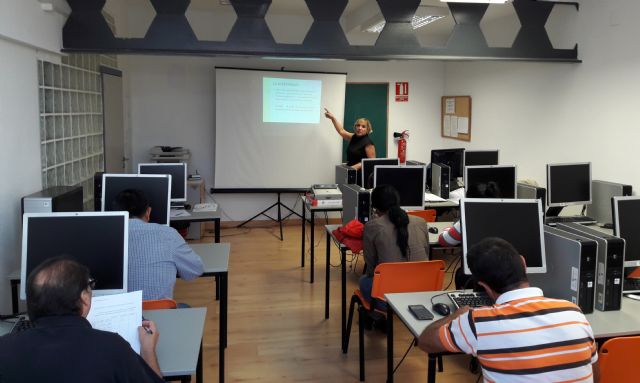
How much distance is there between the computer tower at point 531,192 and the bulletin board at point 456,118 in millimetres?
2565

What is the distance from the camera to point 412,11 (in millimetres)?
4805

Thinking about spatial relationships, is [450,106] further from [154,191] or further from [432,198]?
[154,191]

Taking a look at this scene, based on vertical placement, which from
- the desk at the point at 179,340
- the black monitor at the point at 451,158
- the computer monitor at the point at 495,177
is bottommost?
the desk at the point at 179,340

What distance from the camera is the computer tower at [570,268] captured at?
2357 mm

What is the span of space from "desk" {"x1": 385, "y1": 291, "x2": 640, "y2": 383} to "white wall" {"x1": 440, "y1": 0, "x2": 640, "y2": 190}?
2569 millimetres

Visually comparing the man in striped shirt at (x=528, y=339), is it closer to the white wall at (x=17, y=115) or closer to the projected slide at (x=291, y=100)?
the white wall at (x=17, y=115)

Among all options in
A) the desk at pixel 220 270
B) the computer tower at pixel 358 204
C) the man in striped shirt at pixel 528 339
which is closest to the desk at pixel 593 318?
the man in striped shirt at pixel 528 339

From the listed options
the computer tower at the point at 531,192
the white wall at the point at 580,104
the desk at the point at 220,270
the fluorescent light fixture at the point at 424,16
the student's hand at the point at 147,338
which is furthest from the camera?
the fluorescent light fixture at the point at 424,16

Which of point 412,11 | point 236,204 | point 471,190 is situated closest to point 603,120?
point 471,190

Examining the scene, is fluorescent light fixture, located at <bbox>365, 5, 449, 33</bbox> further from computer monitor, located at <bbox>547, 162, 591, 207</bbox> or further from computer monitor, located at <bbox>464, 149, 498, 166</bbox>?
computer monitor, located at <bbox>547, 162, 591, 207</bbox>

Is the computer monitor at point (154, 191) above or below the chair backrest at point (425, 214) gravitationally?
above

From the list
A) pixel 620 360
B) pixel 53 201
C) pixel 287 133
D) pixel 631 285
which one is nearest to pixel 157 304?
pixel 53 201

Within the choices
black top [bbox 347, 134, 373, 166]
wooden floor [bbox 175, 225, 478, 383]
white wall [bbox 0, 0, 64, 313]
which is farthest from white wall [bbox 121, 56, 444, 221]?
white wall [bbox 0, 0, 64, 313]

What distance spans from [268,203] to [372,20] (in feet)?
9.78
